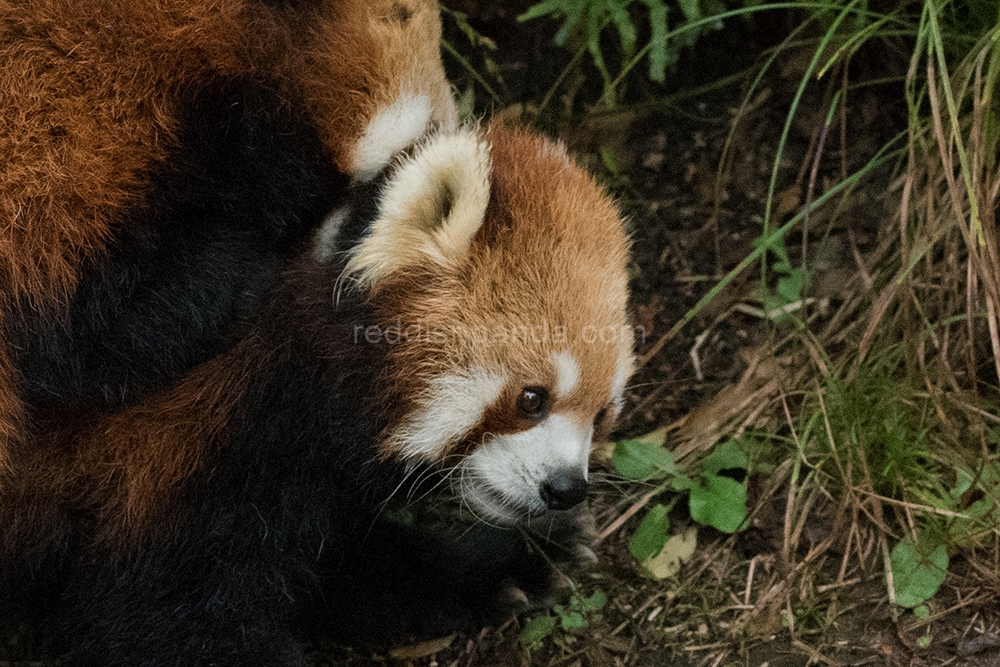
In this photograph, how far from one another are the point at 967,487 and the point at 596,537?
3.58 feet

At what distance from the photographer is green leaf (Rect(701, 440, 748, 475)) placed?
9.86 ft

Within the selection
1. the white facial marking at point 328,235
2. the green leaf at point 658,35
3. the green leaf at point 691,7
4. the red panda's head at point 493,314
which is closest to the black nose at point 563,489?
the red panda's head at point 493,314

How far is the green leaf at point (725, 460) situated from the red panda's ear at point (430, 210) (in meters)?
1.20

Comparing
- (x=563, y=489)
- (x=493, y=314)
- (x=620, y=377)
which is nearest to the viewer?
(x=493, y=314)

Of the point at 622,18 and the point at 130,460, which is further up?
→ the point at 622,18

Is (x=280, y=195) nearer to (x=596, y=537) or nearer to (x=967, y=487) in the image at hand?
(x=596, y=537)

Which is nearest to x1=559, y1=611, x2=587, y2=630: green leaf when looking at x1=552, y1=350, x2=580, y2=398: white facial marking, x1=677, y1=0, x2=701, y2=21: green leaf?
x1=552, y1=350, x2=580, y2=398: white facial marking

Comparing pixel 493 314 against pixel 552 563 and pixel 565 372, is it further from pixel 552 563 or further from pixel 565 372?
pixel 552 563

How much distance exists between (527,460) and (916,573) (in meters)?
1.15

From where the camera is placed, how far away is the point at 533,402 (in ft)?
7.85

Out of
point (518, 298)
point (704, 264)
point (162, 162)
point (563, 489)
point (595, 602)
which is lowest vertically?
point (595, 602)

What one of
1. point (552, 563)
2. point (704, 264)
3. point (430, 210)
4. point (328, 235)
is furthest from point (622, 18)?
point (552, 563)

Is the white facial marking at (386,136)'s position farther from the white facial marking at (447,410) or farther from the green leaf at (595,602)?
the green leaf at (595,602)

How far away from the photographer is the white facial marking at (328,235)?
7.81 ft
